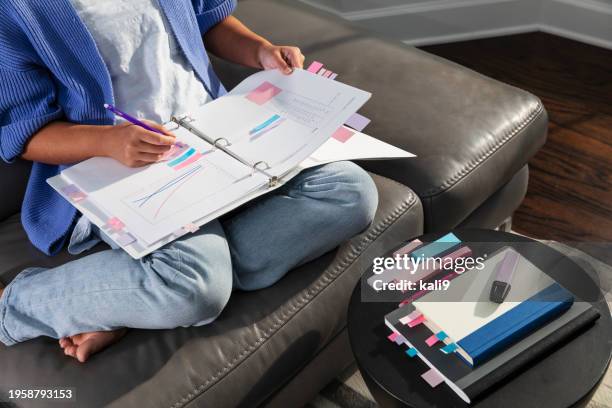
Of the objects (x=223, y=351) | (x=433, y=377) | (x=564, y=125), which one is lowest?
(x=564, y=125)

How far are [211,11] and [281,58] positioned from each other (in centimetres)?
21

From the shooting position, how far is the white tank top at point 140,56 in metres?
1.22

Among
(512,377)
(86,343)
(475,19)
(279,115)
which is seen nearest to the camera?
(512,377)

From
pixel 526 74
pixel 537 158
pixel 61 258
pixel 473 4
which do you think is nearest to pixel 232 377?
pixel 61 258

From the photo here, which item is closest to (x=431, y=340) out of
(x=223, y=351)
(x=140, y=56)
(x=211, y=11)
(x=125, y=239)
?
(x=223, y=351)

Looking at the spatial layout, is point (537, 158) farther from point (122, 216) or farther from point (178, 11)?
point (122, 216)

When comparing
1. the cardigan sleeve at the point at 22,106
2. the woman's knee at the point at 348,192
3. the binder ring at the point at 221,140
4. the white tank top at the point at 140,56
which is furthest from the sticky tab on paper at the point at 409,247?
the cardigan sleeve at the point at 22,106

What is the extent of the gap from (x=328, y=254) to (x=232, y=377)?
0.89 feet

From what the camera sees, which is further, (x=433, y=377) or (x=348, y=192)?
(x=348, y=192)

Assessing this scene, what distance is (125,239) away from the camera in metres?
1.08

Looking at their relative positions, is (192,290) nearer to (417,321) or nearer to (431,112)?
(417,321)

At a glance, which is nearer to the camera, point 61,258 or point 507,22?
point 61,258

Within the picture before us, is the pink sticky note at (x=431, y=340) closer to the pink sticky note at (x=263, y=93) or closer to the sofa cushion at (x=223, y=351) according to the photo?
the sofa cushion at (x=223, y=351)

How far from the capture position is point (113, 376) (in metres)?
1.03
